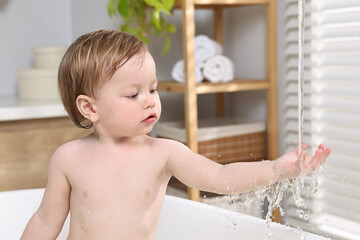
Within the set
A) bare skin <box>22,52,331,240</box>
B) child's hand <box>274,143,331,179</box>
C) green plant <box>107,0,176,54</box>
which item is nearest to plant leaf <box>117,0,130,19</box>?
green plant <box>107,0,176,54</box>

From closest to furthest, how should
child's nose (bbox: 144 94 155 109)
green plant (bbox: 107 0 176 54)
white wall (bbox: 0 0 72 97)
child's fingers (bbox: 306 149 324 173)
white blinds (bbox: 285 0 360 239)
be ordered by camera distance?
1. child's fingers (bbox: 306 149 324 173)
2. child's nose (bbox: 144 94 155 109)
3. white blinds (bbox: 285 0 360 239)
4. green plant (bbox: 107 0 176 54)
5. white wall (bbox: 0 0 72 97)

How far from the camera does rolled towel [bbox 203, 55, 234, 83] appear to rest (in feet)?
7.21

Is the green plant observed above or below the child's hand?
above

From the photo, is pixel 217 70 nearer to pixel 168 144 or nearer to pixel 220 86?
pixel 220 86

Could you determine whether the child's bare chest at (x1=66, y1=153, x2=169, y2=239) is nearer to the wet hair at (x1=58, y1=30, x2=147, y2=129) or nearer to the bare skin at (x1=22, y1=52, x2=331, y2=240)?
the bare skin at (x1=22, y1=52, x2=331, y2=240)

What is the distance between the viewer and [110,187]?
1286mm

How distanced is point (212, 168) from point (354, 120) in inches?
34.6

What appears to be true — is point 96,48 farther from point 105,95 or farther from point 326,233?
point 326,233

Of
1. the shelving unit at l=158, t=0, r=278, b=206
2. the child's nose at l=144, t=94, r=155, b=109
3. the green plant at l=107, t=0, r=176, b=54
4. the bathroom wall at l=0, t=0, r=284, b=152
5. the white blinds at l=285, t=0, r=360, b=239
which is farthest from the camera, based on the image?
the bathroom wall at l=0, t=0, r=284, b=152

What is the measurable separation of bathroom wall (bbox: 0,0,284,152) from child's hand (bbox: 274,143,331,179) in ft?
4.28

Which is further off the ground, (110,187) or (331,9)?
(331,9)

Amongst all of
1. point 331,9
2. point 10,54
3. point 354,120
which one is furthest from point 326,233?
point 10,54

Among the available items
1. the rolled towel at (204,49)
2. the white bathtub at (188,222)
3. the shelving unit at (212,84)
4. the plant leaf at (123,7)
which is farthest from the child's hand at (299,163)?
the plant leaf at (123,7)

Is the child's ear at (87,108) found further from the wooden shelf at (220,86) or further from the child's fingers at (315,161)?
the wooden shelf at (220,86)
